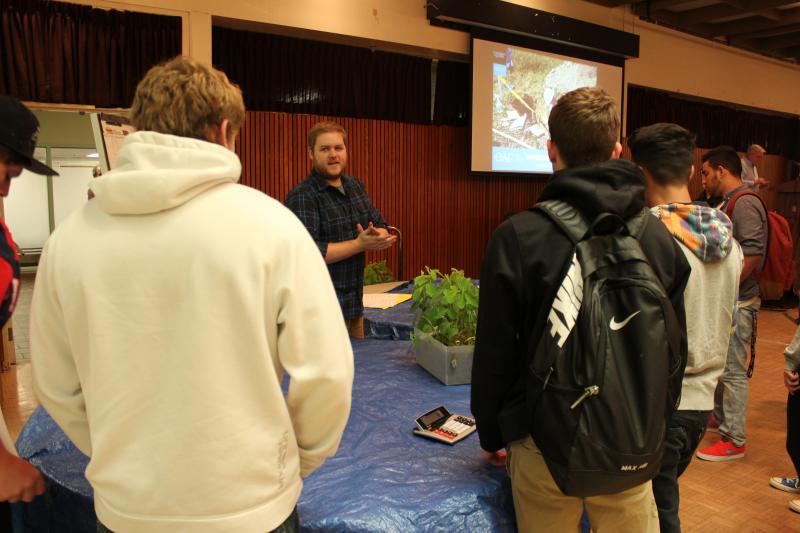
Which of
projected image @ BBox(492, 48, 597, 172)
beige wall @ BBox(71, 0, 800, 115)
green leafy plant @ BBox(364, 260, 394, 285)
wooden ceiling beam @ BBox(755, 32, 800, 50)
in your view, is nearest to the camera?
green leafy plant @ BBox(364, 260, 394, 285)

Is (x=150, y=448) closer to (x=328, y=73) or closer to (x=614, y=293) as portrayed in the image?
(x=614, y=293)

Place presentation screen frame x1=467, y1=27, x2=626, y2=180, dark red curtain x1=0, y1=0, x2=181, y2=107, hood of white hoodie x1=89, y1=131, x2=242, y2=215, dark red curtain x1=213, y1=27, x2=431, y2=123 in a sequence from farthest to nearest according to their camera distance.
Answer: presentation screen frame x1=467, y1=27, x2=626, y2=180 → dark red curtain x1=213, y1=27, x2=431, y2=123 → dark red curtain x1=0, y1=0, x2=181, y2=107 → hood of white hoodie x1=89, y1=131, x2=242, y2=215

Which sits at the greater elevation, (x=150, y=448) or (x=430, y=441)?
(x=150, y=448)

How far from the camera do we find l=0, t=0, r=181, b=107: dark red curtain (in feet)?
13.3

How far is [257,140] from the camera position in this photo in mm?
5184

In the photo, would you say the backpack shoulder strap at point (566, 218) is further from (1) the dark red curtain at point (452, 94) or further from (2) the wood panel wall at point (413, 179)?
(1) the dark red curtain at point (452, 94)

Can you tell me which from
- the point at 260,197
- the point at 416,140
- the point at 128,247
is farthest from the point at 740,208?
the point at 416,140

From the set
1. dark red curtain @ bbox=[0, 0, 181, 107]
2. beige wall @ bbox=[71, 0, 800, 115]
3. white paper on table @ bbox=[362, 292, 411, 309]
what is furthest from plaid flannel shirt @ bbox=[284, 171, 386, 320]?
dark red curtain @ bbox=[0, 0, 181, 107]

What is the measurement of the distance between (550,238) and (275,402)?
635mm

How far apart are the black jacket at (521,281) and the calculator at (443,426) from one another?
0.25 m

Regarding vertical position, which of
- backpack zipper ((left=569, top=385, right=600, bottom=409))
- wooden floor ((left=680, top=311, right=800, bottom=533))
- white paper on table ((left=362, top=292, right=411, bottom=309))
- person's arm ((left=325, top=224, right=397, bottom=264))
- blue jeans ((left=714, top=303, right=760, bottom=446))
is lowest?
wooden floor ((left=680, top=311, right=800, bottom=533))

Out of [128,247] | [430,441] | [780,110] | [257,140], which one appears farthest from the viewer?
[780,110]

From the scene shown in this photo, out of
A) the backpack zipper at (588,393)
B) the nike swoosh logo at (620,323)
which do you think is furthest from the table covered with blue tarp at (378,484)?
the nike swoosh logo at (620,323)

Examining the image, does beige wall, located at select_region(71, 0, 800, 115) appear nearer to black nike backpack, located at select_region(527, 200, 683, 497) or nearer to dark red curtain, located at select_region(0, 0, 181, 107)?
dark red curtain, located at select_region(0, 0, 181, 107)
